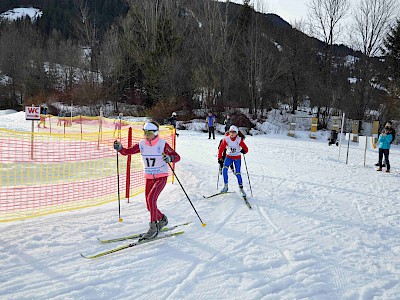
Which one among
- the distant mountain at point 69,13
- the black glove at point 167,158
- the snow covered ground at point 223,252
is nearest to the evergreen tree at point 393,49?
the snow covered ground at point 223,252

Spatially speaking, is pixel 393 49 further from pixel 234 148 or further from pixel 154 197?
pixel 154 197

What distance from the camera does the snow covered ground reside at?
12.2 ft

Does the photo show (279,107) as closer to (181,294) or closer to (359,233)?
(359,233)

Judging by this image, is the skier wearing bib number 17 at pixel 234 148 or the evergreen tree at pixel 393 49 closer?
the skier wearing bib number 17 at pixel 234 148

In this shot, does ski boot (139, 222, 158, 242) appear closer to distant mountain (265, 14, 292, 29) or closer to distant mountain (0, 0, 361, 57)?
distant mountain (265, 14, 292, 29)

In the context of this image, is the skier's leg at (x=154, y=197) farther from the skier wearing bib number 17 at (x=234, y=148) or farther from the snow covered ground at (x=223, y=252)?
the skier wearing bib number 17 at (x=234, y=148)

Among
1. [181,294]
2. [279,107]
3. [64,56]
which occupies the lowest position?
[181,294]

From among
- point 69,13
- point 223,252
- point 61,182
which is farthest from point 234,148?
point 69,13

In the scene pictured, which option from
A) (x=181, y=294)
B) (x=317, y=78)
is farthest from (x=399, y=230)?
(x=317, y=78)

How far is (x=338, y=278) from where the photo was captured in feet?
13.4

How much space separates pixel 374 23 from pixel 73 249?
3068 centimetres

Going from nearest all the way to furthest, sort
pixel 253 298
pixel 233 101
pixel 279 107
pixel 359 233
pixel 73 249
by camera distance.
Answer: pixel 253 298
pixel 73 249
pixel 359 233
pixel 233 101
pixel 279 107

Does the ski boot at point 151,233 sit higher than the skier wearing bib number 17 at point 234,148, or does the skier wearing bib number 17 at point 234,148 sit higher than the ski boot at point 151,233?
the skier wearing bib number 17 at point 234,148

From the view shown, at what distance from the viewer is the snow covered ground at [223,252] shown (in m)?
3.71
